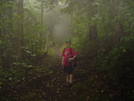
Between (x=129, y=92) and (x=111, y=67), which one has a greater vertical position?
(x=111, y=67)

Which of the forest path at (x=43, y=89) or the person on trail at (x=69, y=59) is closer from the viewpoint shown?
the forest path at (x=43, y=89)

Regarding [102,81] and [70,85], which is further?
[70,85]

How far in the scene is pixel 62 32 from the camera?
34.6 metres

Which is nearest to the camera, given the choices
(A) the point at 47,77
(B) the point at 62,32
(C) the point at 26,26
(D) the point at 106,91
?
(D) the point at 106,91

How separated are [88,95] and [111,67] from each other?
6.11 feet

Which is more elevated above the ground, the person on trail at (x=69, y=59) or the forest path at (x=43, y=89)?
the person on trail at (x=69, y=59)

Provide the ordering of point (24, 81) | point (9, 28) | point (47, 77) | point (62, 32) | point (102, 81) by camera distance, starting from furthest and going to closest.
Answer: point (62, 32)
point (9, 28)
point (47, 77)
point (24, 81)
point (102, 81)

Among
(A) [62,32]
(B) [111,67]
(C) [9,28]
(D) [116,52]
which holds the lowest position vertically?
(B) [111,67]

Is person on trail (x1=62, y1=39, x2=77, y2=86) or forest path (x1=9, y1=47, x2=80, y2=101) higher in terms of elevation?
person on trail (x1=62, y1=39, x2=77, y2=86)

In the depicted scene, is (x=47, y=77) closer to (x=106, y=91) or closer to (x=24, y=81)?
(x=24, y=81)

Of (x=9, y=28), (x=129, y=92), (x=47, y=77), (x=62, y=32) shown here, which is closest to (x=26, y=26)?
(x=9, y=28)

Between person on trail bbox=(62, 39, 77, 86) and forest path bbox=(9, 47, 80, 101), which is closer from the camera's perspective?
forest path bbox=(9, 47, 80, 101)

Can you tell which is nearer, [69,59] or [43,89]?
[43,89]

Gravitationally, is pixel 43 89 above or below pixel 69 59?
below
